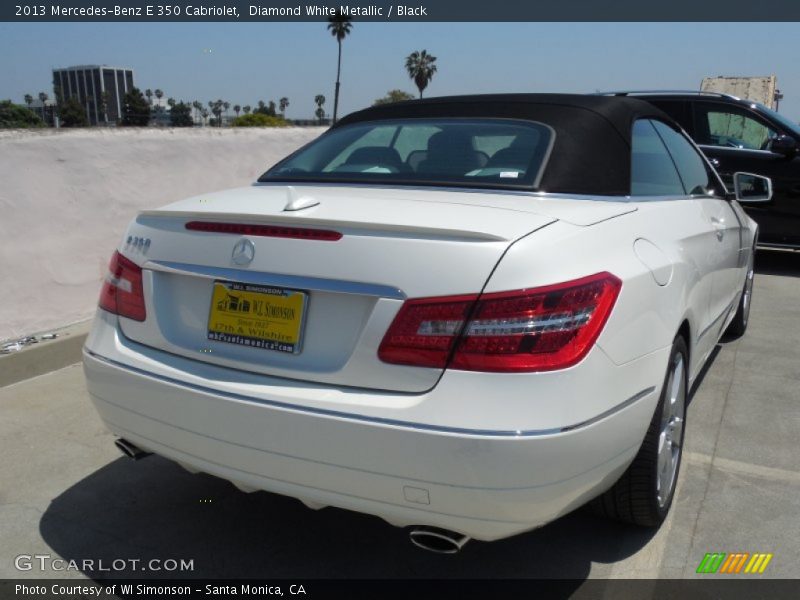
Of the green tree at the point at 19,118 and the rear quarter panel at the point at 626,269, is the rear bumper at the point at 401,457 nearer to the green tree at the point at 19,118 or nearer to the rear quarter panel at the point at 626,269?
the rear quarter panel at the point at 626,269

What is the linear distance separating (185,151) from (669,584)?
187 inches

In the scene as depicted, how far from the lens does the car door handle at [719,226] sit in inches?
139

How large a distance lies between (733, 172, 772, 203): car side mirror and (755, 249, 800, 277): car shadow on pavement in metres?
3.83

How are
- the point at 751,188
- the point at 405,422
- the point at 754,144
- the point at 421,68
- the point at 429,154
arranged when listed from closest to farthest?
the point at 405,422, the point at 429,154, the point at 751,188, the point at 754,144, the point at 421,68

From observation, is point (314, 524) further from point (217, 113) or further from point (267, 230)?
point (217, 113)

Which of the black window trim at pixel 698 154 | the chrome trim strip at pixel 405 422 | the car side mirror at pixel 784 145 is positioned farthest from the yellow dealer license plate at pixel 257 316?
the car side mirror at pixel 784 145

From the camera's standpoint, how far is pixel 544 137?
2805mm

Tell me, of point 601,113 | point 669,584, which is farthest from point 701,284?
point 669,584

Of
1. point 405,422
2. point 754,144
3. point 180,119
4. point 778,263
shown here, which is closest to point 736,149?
point 754,144

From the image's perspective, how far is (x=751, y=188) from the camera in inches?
181

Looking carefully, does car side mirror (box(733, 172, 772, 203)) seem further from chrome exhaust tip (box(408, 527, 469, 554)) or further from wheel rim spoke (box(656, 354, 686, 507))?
chrome exhaust tip (box(408, 527, 469, 554))

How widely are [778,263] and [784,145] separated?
5.66 feet

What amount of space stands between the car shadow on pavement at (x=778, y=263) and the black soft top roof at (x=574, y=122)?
5.38 meters

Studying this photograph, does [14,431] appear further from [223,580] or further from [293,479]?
[293,479]
